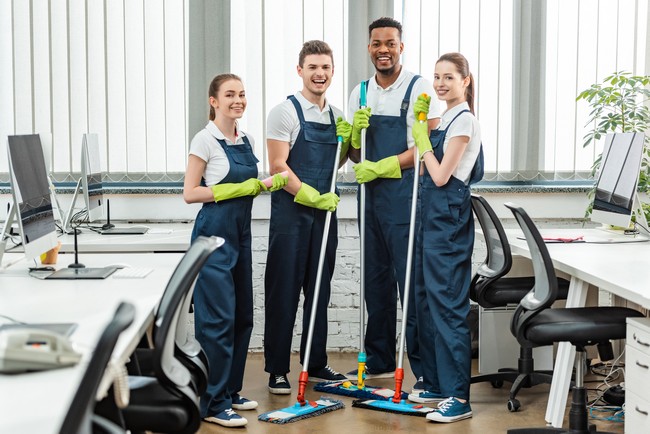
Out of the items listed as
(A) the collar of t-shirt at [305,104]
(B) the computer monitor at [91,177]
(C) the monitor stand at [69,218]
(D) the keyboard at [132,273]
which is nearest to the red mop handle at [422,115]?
(A) the collar of t-shirt at [305,104]

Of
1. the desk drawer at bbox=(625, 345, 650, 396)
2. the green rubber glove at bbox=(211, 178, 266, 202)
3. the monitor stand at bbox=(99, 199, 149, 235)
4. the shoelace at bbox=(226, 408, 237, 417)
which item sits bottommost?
the shoelace at bbox=(226, 408, 237, 417)

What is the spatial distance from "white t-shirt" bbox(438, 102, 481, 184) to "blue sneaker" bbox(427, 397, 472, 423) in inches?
35.6

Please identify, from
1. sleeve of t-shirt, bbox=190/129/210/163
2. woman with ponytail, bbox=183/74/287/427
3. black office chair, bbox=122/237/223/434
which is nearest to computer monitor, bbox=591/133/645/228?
woman with ponytail, bbox=183/74/287/427

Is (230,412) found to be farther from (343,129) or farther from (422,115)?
(422,115)

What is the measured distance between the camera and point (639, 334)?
2.77 meters

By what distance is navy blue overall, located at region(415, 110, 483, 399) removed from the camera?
3.73 m

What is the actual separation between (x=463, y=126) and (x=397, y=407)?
46.8 inches

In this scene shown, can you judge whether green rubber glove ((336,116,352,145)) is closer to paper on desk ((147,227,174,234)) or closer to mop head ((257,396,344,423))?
paper on desk ((147,227,174,234))

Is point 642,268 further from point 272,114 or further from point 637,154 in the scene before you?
point 272,114

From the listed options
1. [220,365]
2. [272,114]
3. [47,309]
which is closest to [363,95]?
[272,114]

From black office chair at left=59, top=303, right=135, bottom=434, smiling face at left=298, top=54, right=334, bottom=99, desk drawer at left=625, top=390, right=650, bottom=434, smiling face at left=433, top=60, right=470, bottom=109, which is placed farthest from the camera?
smiling face at left=298, top=54, right=334, bottom=99

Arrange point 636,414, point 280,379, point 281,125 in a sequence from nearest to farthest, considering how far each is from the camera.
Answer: point 636,414 < point 281,125 < point 280,379

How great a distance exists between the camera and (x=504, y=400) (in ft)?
13.2

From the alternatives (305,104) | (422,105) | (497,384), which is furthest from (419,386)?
(305,104)
